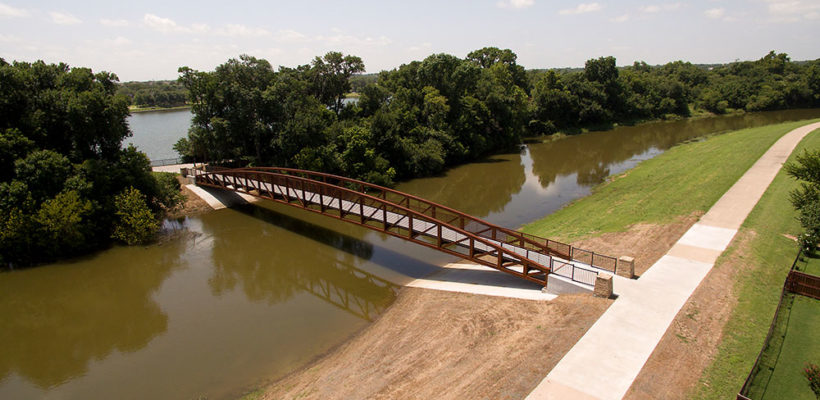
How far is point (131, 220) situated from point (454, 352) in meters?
22.8

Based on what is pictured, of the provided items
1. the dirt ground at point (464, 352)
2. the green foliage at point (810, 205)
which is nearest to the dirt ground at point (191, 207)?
the dirt ground at point (464, 352)

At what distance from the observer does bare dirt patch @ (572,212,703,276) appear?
1994 cm

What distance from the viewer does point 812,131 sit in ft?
160

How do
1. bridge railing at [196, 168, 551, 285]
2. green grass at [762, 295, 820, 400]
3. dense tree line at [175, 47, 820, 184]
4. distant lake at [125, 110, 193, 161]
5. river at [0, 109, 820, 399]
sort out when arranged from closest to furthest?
1. green grass at [762, 295, 820, 400]
2. river at [0, 109, 820, 399]
3. bridge railing at [196, 168, 551, 285]
4. dense tree line at [175, 47, 820, 184]
5. distant lake at [125, 110, 193, 161]

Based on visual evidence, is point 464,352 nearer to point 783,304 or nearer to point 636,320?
point 636,320

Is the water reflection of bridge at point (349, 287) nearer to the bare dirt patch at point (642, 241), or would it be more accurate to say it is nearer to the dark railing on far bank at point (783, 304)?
the bare dirt patch at point (642, 241)

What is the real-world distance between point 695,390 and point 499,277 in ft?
30.4

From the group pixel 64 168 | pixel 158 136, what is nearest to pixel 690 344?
pixel 64 168

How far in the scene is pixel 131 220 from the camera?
2666cm

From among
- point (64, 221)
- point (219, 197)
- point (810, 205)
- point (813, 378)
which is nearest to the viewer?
point (813, 378)

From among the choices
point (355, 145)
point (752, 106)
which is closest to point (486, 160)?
point (355, 145)

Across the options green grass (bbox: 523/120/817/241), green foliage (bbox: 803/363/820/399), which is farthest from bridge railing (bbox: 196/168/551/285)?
green foliage (bbox: 803/363/820/399)

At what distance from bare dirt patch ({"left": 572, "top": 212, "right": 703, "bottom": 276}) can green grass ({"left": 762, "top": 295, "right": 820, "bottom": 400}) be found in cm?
501

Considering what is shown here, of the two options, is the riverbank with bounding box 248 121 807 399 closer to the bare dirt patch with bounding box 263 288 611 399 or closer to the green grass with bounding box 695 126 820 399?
the bare dirt patch with bounding box 263 288 611 399
